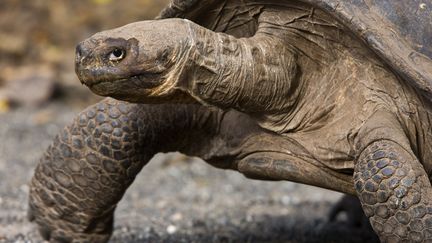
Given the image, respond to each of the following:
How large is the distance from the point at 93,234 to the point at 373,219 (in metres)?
1.64

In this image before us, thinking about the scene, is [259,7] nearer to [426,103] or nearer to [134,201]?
[426,103]

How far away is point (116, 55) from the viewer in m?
3.32

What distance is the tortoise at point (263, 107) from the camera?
3.44 metres

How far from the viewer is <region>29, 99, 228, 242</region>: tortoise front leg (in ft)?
13.8

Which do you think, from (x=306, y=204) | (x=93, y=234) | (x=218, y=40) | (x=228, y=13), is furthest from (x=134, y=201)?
(x=218, y=40)

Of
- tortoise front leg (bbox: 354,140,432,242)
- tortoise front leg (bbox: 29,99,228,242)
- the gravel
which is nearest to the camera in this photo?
tortoise front leg (bbox: 354,140,432,242)

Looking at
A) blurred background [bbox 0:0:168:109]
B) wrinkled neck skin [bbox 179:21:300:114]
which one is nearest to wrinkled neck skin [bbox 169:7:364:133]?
wrinkled neck skin [bbox 179:21:300:114]

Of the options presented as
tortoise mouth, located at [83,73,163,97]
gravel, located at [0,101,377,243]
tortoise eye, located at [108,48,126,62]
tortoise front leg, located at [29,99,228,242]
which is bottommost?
gravel, located at [0,101,377,243]

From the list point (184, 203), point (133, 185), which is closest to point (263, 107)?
point (184, 203)

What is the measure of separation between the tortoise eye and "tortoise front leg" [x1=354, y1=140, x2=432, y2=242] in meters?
1.05

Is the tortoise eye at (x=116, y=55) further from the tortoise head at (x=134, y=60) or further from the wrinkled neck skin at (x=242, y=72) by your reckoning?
the wrinkled neck skin at (x=242, y=72)

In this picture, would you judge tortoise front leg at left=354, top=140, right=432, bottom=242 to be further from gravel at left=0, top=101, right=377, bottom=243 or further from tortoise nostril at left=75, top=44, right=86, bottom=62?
gravel at left=0, top=101, right=377, bottom=243

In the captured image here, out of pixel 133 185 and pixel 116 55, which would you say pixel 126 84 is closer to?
pixel 116 55

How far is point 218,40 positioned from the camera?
3.63 metres
